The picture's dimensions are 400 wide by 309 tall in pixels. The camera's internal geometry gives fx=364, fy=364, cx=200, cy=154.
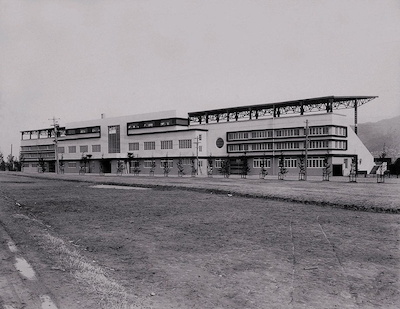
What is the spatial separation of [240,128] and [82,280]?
182 feet

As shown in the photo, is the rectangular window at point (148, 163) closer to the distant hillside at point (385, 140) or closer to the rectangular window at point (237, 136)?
the rectangular window at point (237, 136)

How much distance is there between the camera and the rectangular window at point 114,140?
7644cm

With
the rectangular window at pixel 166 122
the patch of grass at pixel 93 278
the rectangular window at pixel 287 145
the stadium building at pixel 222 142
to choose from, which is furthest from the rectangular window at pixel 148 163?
the patch of grass at pixel 93 278

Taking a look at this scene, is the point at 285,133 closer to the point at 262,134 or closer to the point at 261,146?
the point at 262,134

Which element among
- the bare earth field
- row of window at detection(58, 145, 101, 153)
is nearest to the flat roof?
row of window at detection(58, 145, 101, 153)

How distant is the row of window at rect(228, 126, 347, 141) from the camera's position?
51.1m

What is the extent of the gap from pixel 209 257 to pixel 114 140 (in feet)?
236

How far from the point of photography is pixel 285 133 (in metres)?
54.9

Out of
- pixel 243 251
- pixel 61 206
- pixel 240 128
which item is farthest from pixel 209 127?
pixel 243 251

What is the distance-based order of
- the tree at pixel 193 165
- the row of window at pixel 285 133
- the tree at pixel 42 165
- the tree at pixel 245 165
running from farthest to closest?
1. the tree at pixel 42 165
2. the tree at pixel 193 165
3. the tree at pixel 245 165
4. the row of window at pixel 285 133

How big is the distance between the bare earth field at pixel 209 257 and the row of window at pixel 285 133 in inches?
1501

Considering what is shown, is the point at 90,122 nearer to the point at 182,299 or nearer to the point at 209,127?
the point at 209,127

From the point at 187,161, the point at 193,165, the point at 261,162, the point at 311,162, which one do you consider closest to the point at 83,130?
the point at 187,161

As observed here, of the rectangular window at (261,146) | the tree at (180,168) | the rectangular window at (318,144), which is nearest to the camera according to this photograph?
the rectangular window at (318,144)
